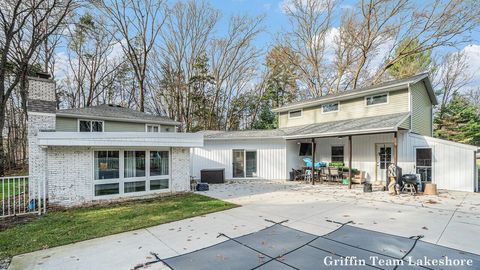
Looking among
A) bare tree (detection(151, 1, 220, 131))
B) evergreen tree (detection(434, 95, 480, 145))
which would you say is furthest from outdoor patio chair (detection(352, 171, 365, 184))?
bare tree (detection(151, 1, 220, 131))

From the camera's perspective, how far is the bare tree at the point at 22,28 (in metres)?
11.6

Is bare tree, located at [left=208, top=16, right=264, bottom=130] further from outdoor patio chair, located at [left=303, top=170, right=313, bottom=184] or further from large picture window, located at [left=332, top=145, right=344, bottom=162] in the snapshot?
large picture window, located at [left=332, top=145, right=344, bottom=162]

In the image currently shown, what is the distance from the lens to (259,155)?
14.2m

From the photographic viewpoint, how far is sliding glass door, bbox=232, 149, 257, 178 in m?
14.2

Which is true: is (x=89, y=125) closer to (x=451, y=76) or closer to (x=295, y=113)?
(x=295, y=113)

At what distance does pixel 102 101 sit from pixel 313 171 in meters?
23.9

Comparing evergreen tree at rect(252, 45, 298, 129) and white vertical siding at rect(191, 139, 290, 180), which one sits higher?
evergreen tree at rect(252, 45, 298, 129)

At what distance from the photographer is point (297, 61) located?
22.9 meters

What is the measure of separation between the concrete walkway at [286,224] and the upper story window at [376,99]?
17.7 feet

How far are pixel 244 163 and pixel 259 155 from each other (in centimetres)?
107

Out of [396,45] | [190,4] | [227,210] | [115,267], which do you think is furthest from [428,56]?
[115,267]

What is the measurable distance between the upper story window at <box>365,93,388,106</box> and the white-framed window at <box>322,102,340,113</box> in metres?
1.69

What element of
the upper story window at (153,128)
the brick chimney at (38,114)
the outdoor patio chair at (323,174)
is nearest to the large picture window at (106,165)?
the brick chimney at (38,114)

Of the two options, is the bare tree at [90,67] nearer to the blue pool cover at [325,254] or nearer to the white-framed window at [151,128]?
the white-framed window at [151,128]
